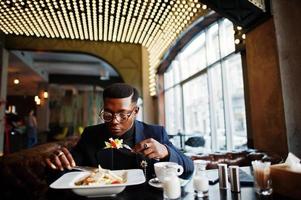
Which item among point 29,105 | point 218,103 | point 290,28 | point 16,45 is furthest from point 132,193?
point 29,105

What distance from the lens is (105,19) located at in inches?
216

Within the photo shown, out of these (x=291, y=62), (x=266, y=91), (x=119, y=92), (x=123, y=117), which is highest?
(x=291, y=62)

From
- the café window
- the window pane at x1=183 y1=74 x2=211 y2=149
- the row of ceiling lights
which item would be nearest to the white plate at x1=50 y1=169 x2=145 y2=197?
the café window

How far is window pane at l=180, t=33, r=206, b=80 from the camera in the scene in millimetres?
5246

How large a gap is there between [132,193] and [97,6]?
4.66 m

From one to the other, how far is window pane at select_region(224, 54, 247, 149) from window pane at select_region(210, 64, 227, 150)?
0.22 m

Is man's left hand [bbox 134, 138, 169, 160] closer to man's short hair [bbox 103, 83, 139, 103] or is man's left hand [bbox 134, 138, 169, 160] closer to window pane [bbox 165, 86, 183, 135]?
man's short hair [bbox 103, 83, 139, 103]

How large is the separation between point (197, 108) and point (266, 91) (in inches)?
117

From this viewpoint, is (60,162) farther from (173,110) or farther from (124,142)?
(173,110)

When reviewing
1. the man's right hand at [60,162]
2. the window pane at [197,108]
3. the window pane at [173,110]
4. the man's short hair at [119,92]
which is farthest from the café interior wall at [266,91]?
the window pane at [173,110]

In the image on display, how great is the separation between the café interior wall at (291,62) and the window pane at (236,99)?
4.58 feet

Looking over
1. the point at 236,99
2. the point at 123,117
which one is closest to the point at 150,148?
the point at 123,117

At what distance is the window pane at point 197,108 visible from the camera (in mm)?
5172

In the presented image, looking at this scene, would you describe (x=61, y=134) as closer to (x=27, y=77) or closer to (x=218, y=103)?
(x=27, y=77)
